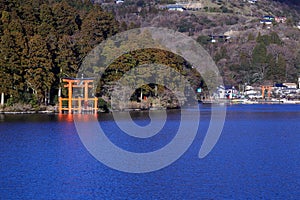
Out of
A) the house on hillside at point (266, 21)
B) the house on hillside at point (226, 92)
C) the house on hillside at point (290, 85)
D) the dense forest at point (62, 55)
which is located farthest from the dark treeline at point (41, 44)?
the house on hillside at point (266, 21)

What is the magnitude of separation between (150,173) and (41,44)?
25584mm

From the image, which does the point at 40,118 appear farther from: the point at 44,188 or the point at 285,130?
the point at 44,188

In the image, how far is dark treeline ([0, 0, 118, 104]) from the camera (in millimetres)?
42750

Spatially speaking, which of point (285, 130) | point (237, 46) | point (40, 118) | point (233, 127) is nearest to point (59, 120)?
point (40, 118)

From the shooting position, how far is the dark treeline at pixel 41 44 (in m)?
42.8

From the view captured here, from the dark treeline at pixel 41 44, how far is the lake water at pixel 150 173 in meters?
11.2

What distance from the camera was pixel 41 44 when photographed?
4431cm

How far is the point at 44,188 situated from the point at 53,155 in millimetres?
5979

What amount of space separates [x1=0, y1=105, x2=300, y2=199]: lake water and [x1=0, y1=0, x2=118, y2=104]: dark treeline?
11.2 metres

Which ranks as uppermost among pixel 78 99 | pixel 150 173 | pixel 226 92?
pixel 226 92

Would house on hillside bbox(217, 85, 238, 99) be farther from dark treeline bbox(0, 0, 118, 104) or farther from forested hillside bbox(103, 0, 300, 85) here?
dark treeline bbox(0, 0, 118, 104)

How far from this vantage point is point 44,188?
17.9 meters

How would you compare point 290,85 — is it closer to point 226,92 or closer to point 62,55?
point 226,92

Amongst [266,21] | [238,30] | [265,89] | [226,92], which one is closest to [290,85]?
[265,89]
